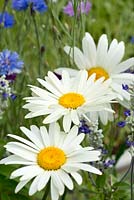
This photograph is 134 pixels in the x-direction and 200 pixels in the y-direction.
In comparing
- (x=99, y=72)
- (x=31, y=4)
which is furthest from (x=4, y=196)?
(x=31, y=4)

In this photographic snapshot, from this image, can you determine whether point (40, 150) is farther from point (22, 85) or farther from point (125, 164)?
point (125, 164)

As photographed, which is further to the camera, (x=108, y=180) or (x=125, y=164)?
(x=125, y=164)

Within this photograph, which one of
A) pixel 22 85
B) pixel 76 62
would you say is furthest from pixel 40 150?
pixel 22 85

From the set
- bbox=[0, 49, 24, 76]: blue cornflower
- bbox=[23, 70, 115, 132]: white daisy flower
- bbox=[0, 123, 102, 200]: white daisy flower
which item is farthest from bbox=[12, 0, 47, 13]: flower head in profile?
bbox=[0, 123, 102, 200]: white daisy flower

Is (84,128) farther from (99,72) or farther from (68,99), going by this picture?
(99,72)

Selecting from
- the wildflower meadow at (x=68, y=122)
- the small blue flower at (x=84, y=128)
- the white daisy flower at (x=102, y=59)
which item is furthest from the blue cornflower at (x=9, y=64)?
the small blue flower at (x=84, y=128)

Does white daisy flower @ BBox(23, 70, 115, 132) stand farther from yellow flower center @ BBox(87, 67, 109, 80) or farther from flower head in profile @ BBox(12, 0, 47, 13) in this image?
flower head in profile @ BBox(12, 0, 47, 13)

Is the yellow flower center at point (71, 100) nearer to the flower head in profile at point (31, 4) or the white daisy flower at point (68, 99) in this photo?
the white daisy flower at point (68, 99)
